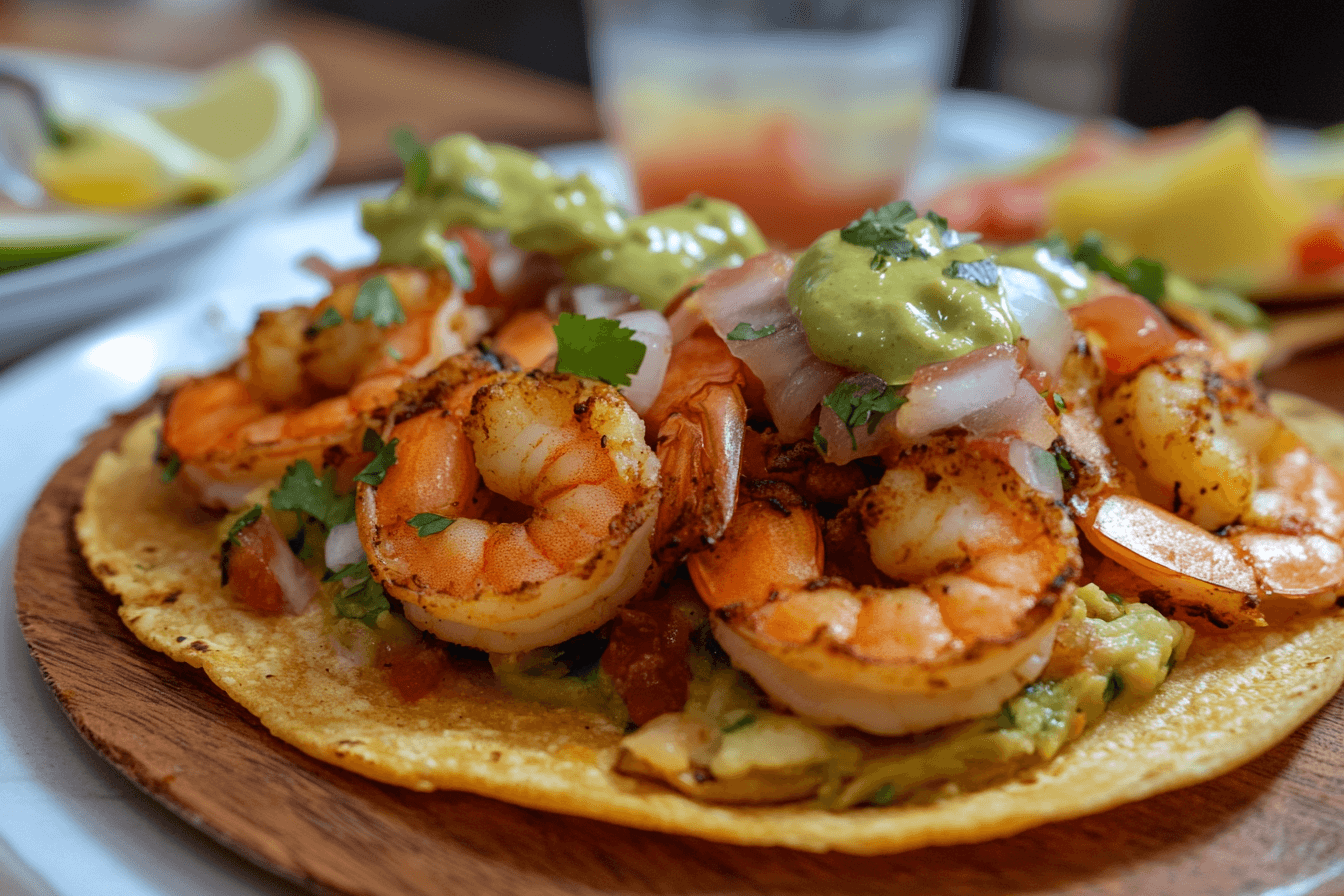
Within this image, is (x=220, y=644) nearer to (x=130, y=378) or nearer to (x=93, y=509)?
(x=93, y=509)

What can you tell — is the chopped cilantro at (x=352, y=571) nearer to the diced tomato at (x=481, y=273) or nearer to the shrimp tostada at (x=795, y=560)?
the shrimp tostada at (x=795, y=560)

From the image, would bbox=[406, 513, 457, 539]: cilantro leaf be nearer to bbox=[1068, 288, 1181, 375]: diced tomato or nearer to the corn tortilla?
the corn tortilla

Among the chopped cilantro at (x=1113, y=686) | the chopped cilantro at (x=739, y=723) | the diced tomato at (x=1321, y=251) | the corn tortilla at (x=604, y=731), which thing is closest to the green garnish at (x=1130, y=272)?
the corn tortilla at (x=604, y=731)

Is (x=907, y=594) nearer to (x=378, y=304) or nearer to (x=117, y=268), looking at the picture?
(x=378, y=304)

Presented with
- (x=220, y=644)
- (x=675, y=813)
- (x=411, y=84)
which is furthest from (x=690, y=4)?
(x=675, y=813)

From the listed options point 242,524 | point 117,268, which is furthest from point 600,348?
point 117,268

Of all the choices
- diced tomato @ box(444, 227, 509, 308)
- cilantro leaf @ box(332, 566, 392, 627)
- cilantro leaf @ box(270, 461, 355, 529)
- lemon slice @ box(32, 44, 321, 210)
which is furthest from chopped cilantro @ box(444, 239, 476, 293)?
lemon slice @ box(32, 44, 321, 210)

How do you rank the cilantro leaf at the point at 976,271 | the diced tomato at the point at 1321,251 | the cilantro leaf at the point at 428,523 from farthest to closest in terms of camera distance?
the diced tomato at the point at 1321,251 → the cilantro leaf at the point at 976,271 → the cilantro leaf at the point at 428,523

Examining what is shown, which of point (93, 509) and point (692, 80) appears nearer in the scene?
point (93, 509)
